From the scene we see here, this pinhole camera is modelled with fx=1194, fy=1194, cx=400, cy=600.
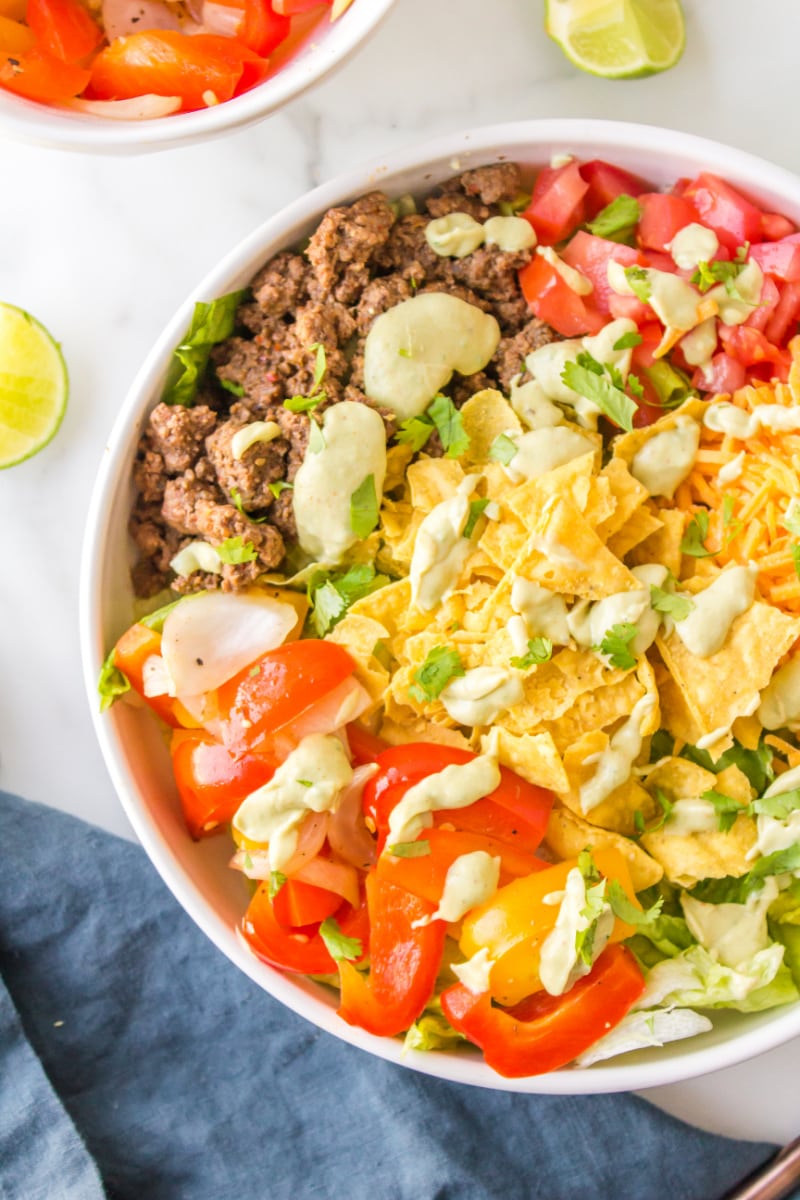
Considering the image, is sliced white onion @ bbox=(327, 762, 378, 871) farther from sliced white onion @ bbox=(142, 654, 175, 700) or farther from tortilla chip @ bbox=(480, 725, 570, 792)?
sliced white onion @ bbox=(142, 654, 175, 700)

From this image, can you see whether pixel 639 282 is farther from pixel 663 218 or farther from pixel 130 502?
pixel 130 502

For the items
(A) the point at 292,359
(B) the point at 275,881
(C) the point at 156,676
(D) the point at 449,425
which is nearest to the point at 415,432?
(D) the point at 449,425

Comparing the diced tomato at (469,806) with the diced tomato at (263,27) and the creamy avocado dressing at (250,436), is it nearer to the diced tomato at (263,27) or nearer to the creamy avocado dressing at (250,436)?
the creamy avocado dressing at (250,436)

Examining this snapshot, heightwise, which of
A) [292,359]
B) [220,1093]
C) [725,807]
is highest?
[292,359]

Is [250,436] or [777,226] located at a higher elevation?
[250,436]

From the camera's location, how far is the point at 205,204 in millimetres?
2650

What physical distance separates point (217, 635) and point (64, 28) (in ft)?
3.88

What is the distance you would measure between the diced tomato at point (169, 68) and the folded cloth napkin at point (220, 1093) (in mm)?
1588

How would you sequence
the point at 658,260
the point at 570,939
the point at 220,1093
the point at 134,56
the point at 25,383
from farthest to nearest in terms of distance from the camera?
the point at 220,1093 → the point at 25,383 → the point at 658,260 → the point at 134,56 → the point at 570,939

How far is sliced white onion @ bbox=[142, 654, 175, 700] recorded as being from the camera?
90.9 inches

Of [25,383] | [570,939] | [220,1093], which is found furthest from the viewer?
[220,1093]

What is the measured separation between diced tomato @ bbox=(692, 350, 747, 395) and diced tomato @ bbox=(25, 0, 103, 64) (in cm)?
135

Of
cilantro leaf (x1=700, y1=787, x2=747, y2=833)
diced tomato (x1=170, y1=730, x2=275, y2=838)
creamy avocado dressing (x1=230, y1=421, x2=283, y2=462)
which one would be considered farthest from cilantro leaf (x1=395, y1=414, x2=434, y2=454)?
cilantro leaf (x1=700, y1=787, x2=747, y2=833)

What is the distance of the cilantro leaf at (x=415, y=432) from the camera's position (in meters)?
2.30
